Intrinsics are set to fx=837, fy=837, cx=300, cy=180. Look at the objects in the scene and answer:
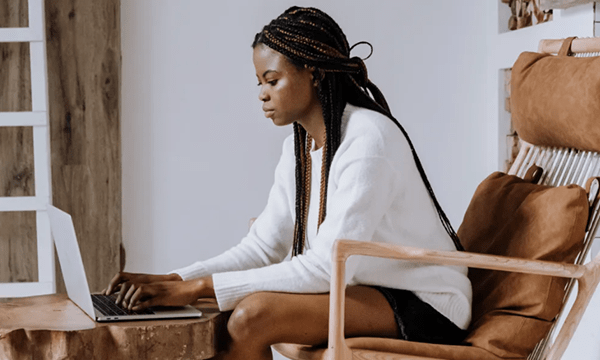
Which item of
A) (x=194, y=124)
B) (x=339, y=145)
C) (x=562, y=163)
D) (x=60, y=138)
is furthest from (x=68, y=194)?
(x=562, y=163)

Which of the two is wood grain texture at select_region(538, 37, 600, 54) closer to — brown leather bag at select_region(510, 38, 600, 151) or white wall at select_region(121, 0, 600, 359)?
brown leather bag at select_region(510, 38, 600, 151)

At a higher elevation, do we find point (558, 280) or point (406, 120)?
point (406, 120)

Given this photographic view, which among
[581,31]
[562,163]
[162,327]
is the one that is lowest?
[162,327]

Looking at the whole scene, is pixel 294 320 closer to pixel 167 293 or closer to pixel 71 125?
pixel 167 293

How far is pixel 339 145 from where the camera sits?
5.91 ft

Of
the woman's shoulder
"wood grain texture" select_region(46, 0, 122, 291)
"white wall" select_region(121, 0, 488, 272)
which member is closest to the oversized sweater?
the woman's shoulder

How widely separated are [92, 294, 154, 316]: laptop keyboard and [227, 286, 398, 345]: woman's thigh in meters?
0.19

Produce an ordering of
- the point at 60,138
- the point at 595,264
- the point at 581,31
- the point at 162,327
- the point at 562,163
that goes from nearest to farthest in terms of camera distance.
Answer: the point at 162,327 → the point at 595,264 → the point at 562,163 → the point at 581,31 → the point at 60,138

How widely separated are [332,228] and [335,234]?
0.02 metres

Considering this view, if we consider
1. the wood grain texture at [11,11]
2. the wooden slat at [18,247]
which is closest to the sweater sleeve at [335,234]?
the wooden slat at [18,247]

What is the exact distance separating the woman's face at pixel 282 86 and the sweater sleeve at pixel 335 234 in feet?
0.67

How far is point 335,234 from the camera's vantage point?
169 cm

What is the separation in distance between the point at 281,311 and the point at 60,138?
172 centimetres

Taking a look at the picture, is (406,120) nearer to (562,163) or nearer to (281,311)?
(562,163)
